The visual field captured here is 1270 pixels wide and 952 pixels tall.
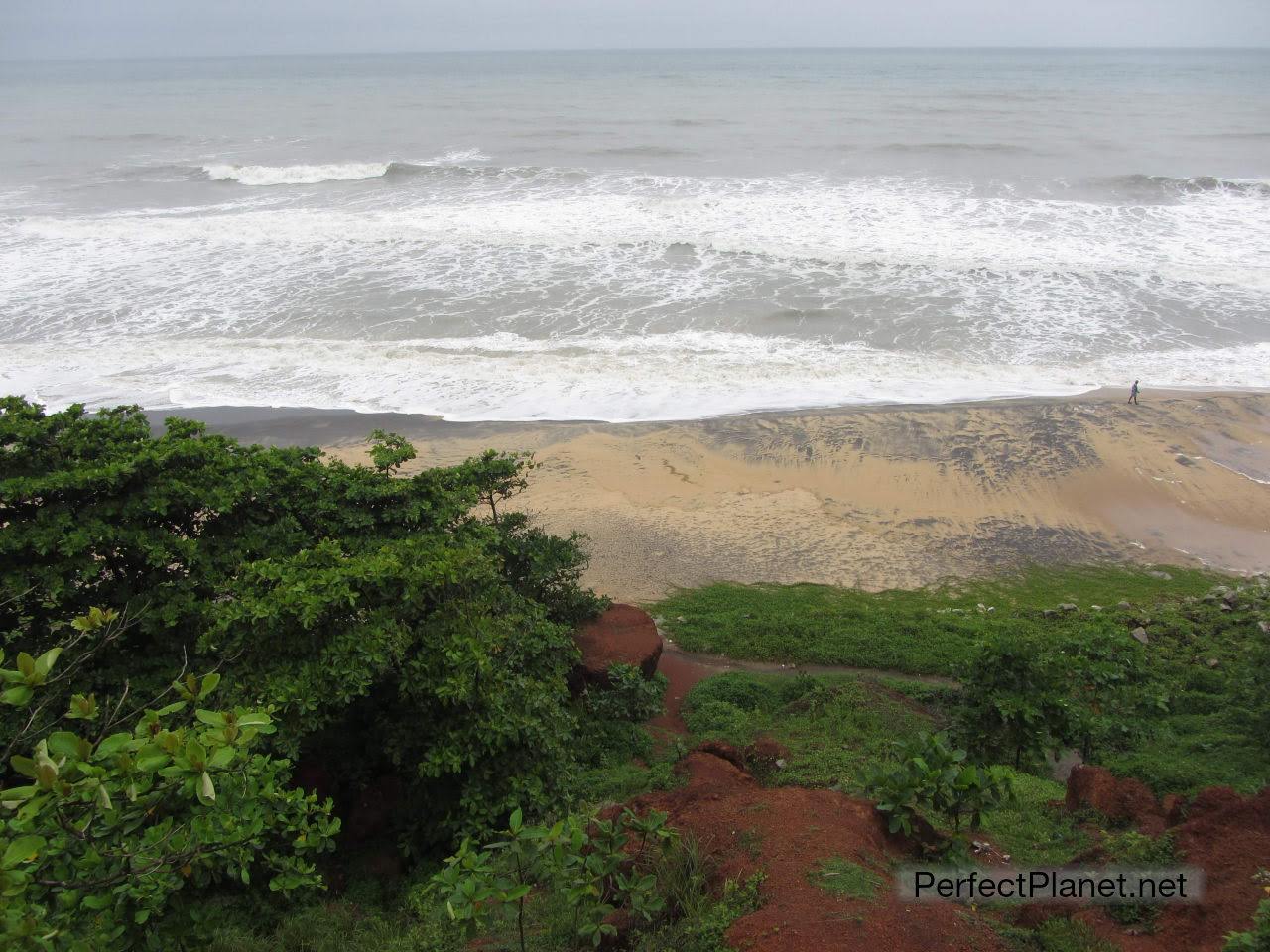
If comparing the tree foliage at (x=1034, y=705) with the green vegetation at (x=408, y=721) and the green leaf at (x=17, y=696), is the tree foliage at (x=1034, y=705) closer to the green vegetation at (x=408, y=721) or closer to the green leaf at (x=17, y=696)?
the green vegetation at (x=408, y=721)

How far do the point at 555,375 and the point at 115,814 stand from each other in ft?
55.7

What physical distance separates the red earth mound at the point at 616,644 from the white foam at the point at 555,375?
25.6 feet

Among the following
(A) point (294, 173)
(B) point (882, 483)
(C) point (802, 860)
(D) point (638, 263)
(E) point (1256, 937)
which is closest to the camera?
(E) point (1256, 937)

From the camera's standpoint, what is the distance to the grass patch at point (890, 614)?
1127 cm

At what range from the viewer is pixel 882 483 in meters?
15.7

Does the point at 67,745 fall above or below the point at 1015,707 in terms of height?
above

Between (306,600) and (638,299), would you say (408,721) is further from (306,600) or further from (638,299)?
(638,299)

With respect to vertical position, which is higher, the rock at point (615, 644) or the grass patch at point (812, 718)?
the rock at point (615, 644)

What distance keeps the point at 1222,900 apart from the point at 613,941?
3.64m

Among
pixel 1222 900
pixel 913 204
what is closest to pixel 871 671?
pixel 1222 900

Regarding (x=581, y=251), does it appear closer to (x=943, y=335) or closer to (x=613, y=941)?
(x=943, y=335)

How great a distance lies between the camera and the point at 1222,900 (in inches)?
200

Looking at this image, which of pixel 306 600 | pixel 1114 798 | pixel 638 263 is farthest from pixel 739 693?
pixel 638 263

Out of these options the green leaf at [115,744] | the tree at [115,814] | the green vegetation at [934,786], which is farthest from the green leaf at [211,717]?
the green vegetation at [934,786]
